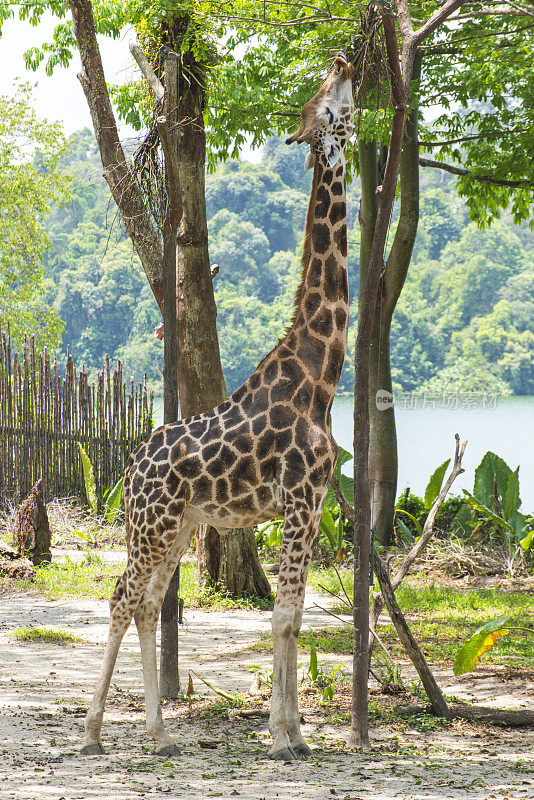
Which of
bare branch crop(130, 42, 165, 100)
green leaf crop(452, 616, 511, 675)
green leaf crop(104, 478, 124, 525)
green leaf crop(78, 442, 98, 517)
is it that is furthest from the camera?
green leaf crop(78, 442, 98, 517)

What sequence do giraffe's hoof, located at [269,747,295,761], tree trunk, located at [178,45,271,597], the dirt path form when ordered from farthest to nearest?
tree trunk, located at [178,45,271,597] → giraffe's hoof, located at [269,747,295,761] → the dirt path

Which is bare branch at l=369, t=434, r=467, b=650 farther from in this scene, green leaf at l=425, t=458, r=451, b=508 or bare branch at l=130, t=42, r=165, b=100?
green leaf at l=425, t=458, r=451, b=508

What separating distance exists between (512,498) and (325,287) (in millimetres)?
6361

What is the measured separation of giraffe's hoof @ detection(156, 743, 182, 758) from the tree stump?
5876mm

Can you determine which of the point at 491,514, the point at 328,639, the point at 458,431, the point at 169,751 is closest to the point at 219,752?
the point at 169,751

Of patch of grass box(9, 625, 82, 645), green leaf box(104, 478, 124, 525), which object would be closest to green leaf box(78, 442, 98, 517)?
green leaf box(104, 478, 124, 525)

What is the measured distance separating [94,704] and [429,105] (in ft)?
32.3

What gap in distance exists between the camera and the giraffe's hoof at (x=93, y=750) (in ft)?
14.3

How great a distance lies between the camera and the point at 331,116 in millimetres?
4691

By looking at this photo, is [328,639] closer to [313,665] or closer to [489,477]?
[313,665]

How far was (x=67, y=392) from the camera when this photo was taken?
1311cm

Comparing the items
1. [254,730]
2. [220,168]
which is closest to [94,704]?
[254,730]

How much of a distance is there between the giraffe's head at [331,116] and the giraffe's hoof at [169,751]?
3213 mm

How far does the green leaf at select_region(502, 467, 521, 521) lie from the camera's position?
1022 centimetres
